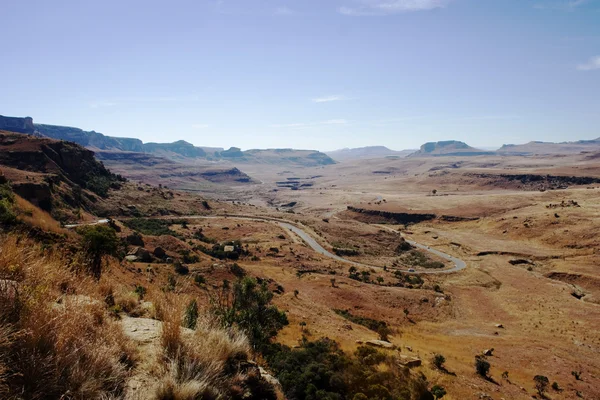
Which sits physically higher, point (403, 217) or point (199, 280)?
point (199, 280)

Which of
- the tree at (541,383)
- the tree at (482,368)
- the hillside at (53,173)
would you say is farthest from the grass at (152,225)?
the tree at (541,383)

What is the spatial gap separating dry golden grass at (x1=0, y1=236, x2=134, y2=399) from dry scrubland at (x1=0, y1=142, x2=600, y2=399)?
2 centimetres

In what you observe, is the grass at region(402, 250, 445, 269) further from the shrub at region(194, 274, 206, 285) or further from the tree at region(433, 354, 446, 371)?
the shrub at region(194, 274, 206, 285)

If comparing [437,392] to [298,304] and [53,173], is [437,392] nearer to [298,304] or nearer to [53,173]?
[298,304]

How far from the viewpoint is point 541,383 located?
23.4 m

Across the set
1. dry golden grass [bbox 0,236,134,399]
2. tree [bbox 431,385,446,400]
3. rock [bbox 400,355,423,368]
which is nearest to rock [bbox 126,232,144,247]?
rock [bbox 400,355,423,368]

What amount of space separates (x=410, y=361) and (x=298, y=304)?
52.8 feet

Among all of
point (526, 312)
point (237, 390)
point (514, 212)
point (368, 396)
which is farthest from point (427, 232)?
point (237, 390)

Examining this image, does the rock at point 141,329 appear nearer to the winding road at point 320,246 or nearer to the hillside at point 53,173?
the winding road at point 320,246

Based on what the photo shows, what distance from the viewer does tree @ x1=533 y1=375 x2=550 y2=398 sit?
22.8 metres

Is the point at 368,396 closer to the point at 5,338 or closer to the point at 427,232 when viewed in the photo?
the point at 5,338

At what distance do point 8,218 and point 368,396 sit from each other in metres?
21.9

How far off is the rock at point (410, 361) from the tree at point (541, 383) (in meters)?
7.95

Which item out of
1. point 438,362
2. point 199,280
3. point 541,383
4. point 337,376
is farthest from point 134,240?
point 541,383
